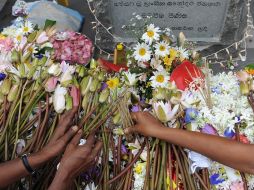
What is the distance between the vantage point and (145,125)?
1.78 meters

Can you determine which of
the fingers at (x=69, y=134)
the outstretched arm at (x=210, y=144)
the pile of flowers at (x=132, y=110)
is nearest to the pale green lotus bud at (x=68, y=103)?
the pile of flowers at (x=132, y=110)

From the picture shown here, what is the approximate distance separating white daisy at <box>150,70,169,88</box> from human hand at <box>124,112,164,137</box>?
10.4 inches

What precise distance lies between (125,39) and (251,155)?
2.40 metres

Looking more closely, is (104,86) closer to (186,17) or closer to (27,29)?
(27,29)

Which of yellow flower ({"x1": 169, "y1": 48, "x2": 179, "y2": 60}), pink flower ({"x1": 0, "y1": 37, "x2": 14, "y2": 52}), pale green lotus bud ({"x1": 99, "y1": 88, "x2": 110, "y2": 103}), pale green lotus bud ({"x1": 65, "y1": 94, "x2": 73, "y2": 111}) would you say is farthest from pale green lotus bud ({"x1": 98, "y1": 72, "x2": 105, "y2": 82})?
pink flower ({"x1": 0, "y1": 37, "x2": 14, "y2": 52})

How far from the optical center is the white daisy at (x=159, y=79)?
206 cm

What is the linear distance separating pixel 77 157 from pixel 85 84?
0.47 meters

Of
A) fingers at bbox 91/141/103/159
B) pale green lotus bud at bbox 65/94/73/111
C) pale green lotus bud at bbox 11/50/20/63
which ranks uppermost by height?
pale green lotus bud at bbox 11/50/20/63

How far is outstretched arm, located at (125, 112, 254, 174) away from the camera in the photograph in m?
1.63

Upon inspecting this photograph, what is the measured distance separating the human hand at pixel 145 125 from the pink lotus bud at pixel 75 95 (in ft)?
0.93

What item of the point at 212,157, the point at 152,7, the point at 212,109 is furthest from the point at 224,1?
the point at 212,157

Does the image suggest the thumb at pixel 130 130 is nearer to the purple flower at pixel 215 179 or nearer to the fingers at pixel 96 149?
the fingers at pixel 96 149

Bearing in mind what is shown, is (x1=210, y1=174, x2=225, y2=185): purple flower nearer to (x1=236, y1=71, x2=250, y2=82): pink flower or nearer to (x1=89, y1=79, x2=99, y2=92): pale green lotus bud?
(x1=236, y1=71, x2=250, y2=82): pink flower

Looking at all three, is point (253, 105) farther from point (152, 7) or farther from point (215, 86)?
point (152, 7)
